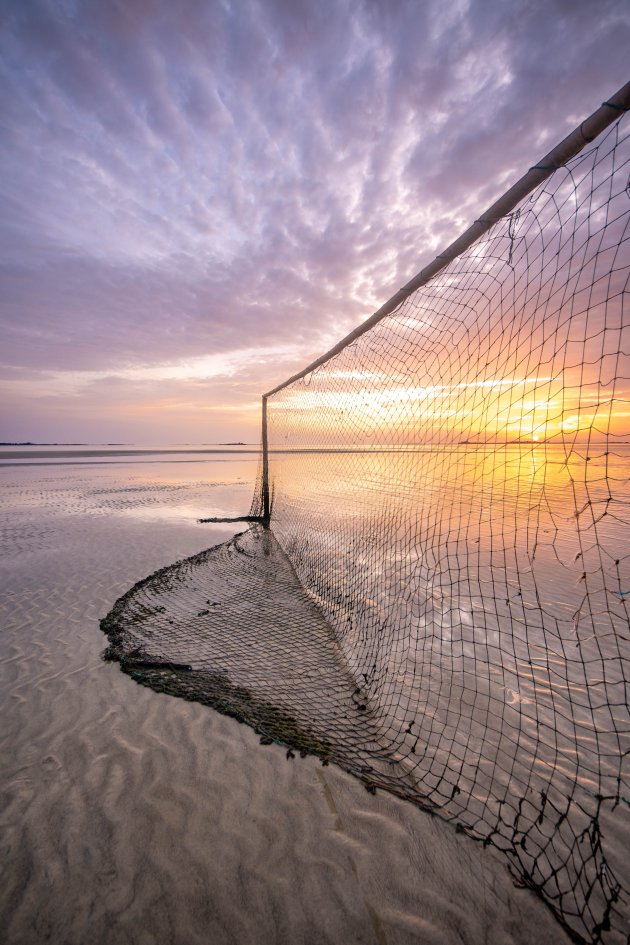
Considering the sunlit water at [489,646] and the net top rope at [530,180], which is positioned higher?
the net top rope at [530,180]

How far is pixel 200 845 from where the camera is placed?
2416mm

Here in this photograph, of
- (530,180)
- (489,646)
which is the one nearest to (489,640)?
(489,646)

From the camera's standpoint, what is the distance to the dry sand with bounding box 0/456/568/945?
2.03 m

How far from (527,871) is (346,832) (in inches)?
42.4

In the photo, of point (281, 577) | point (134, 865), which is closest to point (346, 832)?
point (134, 865)

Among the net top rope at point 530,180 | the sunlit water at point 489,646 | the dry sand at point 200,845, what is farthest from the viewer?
A: the sunlit water at point 489,646

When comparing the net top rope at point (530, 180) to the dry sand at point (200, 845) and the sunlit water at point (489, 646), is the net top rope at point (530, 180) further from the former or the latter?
the dry sand at point (200, 845)

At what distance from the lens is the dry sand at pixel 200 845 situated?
203cm

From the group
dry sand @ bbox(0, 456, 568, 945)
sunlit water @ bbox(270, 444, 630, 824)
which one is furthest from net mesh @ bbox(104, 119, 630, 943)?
dry sand @ bbox(0, 456, 568, 945)

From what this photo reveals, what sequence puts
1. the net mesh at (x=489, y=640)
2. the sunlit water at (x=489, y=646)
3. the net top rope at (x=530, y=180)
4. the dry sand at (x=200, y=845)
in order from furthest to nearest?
the sunlit water at (x=489, y=646) → the net mesh at (x=489, y=640) → the net top rope at (x=530, y=180) → the dry sand at (x=200, y=845)

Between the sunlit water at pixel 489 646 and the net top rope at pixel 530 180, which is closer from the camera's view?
the net top rope at pixel 530 180

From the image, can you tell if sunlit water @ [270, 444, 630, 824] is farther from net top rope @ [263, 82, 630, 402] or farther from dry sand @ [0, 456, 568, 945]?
net top rope @ [263, 82, 630, 402]

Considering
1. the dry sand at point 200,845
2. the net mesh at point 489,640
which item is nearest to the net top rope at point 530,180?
the net mesh at point 489,640

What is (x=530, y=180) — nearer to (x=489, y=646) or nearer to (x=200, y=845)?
(x=489, y=646)
